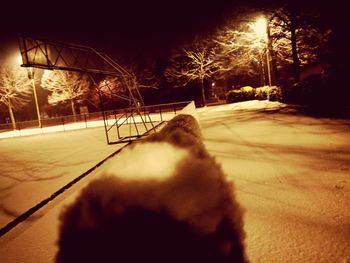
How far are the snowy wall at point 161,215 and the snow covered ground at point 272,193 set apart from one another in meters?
0.30

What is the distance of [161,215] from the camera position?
4.30 meters

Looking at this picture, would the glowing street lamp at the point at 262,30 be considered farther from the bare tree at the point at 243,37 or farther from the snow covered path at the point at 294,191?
the snow covered path at the point at 294,191

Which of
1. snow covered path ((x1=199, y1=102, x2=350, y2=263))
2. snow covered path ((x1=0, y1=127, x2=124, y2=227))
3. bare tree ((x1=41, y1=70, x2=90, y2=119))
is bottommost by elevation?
snow covered path ((x1=199, y1=102, x2=350, y2=263))

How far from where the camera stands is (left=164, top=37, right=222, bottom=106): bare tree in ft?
112

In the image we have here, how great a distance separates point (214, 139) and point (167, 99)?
32792 millimetres

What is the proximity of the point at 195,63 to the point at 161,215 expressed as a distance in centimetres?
3311

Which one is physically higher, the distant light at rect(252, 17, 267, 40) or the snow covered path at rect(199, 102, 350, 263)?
the distant light at rect(252, 17, 267, 40)

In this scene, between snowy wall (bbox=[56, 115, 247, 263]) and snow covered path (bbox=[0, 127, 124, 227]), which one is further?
snow covered path (bbox=[0, 127, 124, 227])

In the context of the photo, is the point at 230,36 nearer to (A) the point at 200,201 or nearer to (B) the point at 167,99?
(B) the point at 167,99

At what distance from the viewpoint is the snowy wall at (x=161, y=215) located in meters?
3.47

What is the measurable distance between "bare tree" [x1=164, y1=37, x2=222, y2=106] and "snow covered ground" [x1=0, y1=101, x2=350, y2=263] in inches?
944

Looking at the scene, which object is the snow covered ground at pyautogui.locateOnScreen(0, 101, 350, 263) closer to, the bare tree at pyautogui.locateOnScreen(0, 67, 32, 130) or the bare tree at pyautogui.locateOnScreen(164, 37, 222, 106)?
the bare tree at pyautogui.locateOnScreen(164, 37, 222, 106)

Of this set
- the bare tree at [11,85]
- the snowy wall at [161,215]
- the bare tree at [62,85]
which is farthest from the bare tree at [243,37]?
the bare tree at [11,85]

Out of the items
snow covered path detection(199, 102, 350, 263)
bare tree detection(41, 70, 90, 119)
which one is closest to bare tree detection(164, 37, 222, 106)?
bare tree detection(41, 70, 90, 119)
